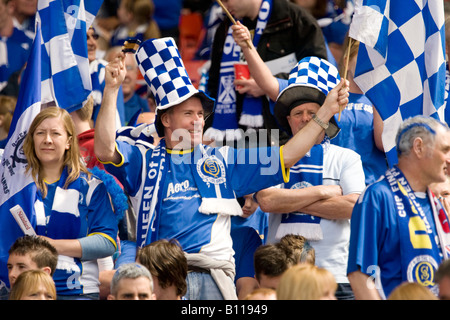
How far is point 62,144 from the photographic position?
6.20 m

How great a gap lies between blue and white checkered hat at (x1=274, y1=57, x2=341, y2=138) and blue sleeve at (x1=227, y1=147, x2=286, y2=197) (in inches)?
25.2

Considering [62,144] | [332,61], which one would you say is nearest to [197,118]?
[62,144]

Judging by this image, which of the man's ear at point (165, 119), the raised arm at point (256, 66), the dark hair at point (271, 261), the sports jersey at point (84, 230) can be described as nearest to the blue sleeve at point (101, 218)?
the sports jersey at point (84, 230)

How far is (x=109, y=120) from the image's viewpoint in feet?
19.8

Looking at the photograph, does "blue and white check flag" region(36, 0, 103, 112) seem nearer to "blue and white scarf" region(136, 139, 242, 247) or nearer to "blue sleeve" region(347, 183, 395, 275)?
"blue and white scarf" region(136, 139, 242, 247)

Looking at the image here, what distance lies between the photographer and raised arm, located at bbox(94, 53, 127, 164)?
6.05m

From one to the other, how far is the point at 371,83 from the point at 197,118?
1307mm

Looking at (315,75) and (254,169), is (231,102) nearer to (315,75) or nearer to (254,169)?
(315,75)

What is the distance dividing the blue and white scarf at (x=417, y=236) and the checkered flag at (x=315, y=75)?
5.23 ft

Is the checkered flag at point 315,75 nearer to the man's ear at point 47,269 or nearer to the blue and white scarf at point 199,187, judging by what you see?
the blue and white scarf at point 199,187

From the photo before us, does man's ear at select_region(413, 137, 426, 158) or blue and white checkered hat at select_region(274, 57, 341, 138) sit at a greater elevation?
blue and white checkered hat at select_region(274, 57, 341, 138)

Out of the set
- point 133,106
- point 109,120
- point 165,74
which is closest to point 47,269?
point 109,120

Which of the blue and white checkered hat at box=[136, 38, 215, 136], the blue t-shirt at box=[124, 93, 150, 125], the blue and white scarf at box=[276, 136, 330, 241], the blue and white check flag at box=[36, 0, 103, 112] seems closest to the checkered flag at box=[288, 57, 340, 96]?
the blue and white scarf at box=[276, 136, 330, 241]
